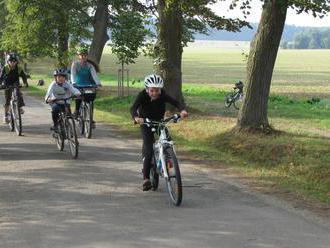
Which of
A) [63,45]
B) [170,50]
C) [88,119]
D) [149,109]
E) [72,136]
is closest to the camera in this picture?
[149,109]

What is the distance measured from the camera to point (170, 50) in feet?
62.1

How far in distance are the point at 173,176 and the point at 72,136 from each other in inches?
168

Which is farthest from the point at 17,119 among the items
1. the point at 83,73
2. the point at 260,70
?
the point at 260,70

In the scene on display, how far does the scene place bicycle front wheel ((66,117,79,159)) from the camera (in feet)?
39.0

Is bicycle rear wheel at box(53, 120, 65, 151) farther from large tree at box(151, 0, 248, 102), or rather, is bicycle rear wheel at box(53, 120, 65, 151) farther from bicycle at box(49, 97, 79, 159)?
large tree at box(151, 0, 248, 102)

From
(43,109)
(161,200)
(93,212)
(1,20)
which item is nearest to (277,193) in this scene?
(161,200)

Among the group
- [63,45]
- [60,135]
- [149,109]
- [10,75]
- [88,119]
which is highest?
[63,45]

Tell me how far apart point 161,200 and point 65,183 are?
180 centimetres

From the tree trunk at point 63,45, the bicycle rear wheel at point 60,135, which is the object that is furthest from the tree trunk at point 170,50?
the tree trunk at point 63,45

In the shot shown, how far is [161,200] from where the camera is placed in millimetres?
8500

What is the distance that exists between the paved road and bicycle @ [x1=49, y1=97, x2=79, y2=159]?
273mm

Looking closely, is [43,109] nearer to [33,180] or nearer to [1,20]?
[33,180]

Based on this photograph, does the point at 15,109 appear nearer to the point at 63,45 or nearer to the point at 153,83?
the point at 153,83

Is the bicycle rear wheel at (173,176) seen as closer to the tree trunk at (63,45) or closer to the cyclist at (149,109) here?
the cyclist at (149,109)
